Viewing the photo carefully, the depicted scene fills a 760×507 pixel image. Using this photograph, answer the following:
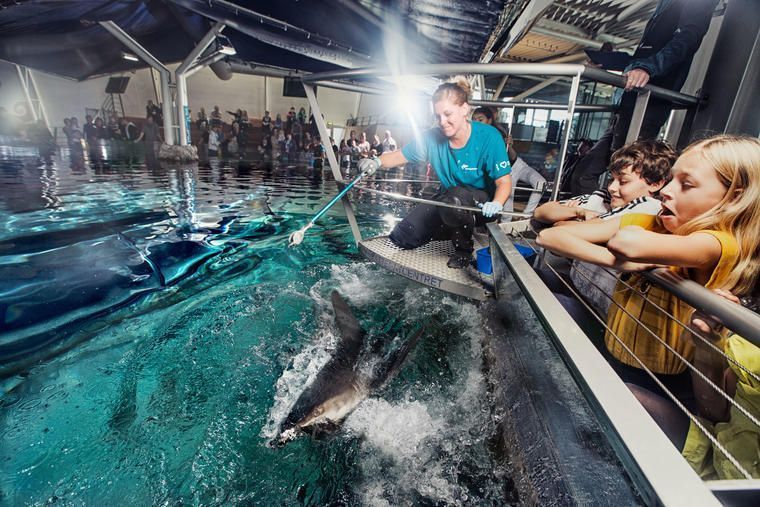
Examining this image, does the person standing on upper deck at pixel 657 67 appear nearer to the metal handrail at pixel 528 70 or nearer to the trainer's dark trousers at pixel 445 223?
the metal handrail at pixel 528 70

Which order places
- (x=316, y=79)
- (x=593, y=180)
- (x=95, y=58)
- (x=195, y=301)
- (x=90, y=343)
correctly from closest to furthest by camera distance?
(x=90, y=343)
(x=195, y=301)
(x=316, y=79)
(x=593, y=180)
(x=95, y=58)

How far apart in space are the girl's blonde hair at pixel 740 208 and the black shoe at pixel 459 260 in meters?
1.75

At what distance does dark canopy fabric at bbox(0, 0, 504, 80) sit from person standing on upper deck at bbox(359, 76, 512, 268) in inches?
92.9

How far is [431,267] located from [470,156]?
115 cm

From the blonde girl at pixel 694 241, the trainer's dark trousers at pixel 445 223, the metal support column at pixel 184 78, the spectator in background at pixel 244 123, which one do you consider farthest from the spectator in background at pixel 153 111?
the blonde girl at pixel 694 241

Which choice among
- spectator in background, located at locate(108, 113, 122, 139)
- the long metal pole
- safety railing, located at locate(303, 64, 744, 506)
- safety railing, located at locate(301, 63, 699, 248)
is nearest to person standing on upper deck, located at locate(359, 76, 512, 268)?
safety railing, located at locate(301, 63, 699, 248)

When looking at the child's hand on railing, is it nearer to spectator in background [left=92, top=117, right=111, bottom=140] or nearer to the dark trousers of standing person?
the dark trousers of standing person

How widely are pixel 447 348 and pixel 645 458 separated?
6.39 ft

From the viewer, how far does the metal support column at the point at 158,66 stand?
1063 cm

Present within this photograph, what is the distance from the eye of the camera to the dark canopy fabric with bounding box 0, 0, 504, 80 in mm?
5301

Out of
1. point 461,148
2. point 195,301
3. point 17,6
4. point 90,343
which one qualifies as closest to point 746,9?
point 461,148

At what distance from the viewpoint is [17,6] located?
8164 millimetres

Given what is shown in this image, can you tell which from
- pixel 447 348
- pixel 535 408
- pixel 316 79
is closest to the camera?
pixel 535 408

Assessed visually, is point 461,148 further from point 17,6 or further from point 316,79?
point 17,6
